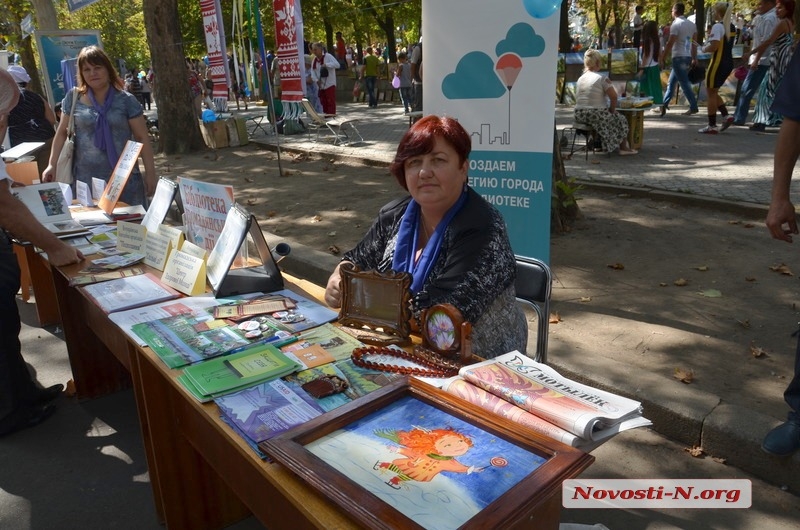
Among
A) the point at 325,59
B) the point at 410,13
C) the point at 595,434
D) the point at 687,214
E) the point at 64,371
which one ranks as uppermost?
the point at 410,13

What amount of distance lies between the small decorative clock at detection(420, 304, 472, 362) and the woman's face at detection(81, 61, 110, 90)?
3.60 meters

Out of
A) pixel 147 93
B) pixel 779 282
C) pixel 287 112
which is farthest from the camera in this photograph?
pixel 147 93

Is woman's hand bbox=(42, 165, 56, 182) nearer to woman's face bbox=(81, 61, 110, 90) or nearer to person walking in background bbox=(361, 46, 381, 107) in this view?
woman's face bbox=(81, 61, 110, 90)

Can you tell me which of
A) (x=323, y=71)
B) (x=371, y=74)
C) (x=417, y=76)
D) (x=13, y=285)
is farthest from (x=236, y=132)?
(x=13, y=285)

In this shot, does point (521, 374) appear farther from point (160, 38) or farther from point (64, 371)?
point (160, 38)

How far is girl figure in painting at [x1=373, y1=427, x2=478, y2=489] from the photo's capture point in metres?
1.28

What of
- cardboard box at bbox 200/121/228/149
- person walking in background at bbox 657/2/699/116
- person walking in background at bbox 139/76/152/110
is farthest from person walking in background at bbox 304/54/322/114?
person walking in background at bbox 139/76/152/110

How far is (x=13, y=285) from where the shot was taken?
314 cm

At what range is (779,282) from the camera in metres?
4.32

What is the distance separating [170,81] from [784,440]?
11799 millimetres

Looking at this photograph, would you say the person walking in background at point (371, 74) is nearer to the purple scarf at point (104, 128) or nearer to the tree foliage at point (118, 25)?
the purple scarf at point (104, 128)

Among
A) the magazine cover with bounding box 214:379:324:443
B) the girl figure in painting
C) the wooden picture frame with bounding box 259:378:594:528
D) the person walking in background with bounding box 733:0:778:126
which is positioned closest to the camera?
the wooden picture frame with bounding box 259:378:594:528

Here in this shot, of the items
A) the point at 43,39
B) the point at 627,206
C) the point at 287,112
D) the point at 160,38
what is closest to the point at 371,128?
the point at 287,112

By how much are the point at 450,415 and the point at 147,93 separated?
98.6 feet
